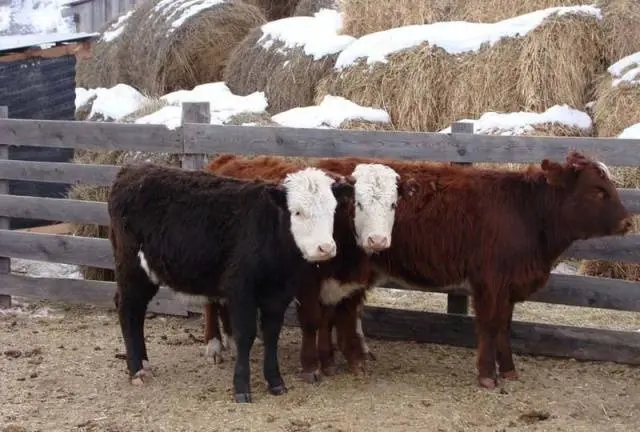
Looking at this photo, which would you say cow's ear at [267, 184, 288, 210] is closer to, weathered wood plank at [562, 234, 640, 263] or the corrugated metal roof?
weathered wood plank at [562, 234, 640, 263]

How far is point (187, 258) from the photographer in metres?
6.30

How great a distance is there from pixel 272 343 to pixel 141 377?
3.19 feet

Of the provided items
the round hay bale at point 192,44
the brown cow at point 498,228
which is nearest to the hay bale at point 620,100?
the brown cow at point 498,228

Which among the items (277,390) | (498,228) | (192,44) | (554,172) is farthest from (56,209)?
(192,44)

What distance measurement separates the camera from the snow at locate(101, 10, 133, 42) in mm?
15836

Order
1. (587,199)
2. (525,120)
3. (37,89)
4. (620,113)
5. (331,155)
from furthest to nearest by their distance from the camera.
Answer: (37,89) < (525,120) < (620,113) < (331,155) < (587,199)

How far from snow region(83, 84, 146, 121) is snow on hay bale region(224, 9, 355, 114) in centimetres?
130

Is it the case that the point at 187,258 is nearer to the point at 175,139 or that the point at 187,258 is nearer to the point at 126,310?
the point at 126,310

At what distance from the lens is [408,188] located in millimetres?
6535

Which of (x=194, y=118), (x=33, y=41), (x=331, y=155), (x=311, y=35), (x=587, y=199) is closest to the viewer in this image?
(x=587, y=199)

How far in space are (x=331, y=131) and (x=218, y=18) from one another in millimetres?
7321

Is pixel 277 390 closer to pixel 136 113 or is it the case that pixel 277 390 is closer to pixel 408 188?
pixel 408 188

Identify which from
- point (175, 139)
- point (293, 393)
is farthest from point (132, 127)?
point (293, 393)

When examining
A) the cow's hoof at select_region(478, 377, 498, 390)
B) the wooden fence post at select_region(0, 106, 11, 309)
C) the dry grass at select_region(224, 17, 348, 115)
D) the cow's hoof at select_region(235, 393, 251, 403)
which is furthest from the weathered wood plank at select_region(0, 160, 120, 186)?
the dry grass at select_region(224, 17, 348, 115)
